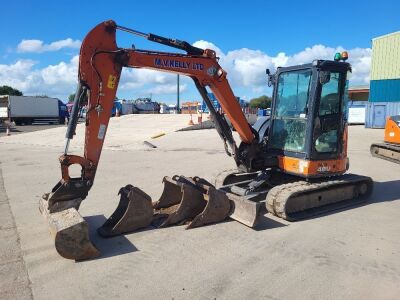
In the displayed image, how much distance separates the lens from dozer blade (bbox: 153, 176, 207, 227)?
619cm

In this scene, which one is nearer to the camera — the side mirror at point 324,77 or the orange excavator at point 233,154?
the orange excavator at point 233,154

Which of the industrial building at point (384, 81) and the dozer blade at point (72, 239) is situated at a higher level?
the industrial building at point (384, 81)

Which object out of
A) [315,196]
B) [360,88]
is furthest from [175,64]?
[360,88]

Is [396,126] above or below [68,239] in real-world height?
above

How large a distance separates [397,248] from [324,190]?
2.02m

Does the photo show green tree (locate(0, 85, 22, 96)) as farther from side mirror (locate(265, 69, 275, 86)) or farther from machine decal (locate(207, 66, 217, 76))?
machine decal (locate(207, 66, 217, 76))

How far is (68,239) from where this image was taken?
188 inches

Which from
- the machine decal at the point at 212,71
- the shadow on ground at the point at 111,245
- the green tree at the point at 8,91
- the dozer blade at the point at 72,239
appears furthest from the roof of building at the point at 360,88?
the green tree at the point at 8,91

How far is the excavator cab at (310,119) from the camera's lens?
7016mm

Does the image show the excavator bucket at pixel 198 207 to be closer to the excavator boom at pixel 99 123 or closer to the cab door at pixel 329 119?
the excavator boom at pixel 99 123

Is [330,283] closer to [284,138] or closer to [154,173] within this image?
[284,138]

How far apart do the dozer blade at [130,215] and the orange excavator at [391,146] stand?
34.7 ft

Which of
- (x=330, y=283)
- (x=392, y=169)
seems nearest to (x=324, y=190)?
(x=330, y=283)

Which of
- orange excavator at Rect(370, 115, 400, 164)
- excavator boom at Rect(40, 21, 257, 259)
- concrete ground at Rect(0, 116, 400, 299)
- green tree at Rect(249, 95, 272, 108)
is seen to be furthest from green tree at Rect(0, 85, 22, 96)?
excavator boom at Rect(40, 21, 257, 259)
